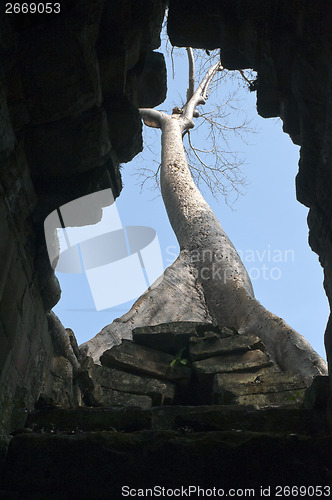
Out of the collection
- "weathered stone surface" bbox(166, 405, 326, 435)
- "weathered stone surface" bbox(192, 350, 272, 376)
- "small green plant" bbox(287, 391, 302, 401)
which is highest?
"weathered stone surface" bbox(192, 350, 272, 376)

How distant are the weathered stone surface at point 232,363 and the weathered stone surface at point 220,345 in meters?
0.06

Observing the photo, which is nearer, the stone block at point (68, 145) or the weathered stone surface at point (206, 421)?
the weathered stone surface at point (206, 421)

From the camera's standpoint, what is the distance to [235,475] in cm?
155

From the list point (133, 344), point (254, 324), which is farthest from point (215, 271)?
point (133, 344)

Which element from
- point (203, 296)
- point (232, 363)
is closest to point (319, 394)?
point (232, 363)

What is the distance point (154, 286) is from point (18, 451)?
15.0 ft

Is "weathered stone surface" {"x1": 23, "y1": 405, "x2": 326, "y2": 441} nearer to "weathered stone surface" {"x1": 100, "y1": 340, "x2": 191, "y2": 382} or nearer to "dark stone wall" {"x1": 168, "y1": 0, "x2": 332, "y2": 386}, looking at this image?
"dark stone wall" {"x1": 168, "y1": 0, "x2": 332, "y2": 386}

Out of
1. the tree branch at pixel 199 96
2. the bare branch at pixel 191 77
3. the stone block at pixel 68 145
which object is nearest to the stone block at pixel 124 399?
the stone block at pixel 68 145

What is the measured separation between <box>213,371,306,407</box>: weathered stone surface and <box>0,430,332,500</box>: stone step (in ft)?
4.98

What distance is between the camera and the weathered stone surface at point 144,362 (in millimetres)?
3484

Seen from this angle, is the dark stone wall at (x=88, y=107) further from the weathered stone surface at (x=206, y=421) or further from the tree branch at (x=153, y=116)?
the tree branch at (x=153, y=116)

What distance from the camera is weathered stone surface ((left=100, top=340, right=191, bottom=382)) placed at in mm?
3484

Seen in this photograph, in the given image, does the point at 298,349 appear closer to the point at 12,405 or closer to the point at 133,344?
the point at 133,344

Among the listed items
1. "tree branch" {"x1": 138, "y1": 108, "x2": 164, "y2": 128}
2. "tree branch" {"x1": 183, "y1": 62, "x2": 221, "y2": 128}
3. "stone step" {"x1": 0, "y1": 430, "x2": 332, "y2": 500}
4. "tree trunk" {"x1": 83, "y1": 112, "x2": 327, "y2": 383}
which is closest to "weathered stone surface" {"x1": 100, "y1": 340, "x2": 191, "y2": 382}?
"tree trunk" {"x1": 83, "y1": 112, "x2": 327, "y2": 383}
